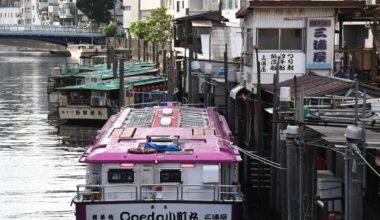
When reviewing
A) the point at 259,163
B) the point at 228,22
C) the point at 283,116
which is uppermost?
the point at 228,22

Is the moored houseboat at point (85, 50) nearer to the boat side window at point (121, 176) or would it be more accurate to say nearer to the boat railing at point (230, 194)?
the boat side window at point (121, 176)

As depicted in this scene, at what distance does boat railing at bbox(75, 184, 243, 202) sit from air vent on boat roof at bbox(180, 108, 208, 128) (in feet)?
15.6

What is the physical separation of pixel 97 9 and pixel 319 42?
12168cm

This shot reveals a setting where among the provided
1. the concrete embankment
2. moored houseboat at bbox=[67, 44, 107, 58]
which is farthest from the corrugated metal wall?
the concrete embankment

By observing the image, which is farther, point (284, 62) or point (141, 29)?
point (141, 29)

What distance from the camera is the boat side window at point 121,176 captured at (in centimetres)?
1927

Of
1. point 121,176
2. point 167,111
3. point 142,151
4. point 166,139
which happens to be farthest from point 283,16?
point 121,176

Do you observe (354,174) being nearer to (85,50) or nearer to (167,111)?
(167,111)

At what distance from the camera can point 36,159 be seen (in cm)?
3862

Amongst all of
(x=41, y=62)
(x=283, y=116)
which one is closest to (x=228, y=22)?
(x=283, y=116)

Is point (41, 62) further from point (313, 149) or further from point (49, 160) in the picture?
point (313, 149)

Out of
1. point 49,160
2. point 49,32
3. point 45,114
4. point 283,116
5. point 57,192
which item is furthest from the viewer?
point 49,32

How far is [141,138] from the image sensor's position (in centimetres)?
2158

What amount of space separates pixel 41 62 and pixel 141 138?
112844 mm
